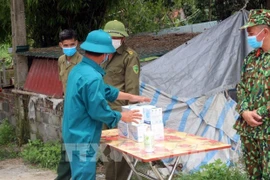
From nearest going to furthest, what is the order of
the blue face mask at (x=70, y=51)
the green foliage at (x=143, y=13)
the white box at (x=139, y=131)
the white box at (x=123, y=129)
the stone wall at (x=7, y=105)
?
the white box at (x=139, y=131)
the white box at (x=123, y=129)
the blue face mask at (x=70, y=51)
the stone wall at (x=7, y=105)
the green foliage at (x=143, y=13)

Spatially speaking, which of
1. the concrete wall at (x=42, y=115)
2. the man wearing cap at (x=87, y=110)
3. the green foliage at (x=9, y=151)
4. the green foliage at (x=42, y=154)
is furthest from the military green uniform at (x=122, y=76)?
the green foliage at (x=9, y=151)

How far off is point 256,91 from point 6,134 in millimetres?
5546

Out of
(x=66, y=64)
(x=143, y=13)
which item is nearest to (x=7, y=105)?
(x=66, y=64)

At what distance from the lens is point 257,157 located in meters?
3.80

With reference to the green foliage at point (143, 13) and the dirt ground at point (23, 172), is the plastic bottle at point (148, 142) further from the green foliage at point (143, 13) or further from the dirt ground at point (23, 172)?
the green foliage at point (143, 13)

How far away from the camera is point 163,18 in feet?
44.1

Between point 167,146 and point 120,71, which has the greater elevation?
point 120,71

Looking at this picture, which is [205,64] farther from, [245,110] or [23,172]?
[23,172]

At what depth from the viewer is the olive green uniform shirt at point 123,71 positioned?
4754 mm

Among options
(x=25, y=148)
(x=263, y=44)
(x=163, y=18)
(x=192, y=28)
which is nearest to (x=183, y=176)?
(x=263, y=44)

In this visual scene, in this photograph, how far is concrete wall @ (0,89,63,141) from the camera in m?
7.05

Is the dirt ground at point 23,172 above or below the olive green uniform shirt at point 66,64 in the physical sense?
below

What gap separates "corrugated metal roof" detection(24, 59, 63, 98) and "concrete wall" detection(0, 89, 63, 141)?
15 centimetres

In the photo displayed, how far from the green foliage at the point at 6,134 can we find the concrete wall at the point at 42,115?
0.12 metres
